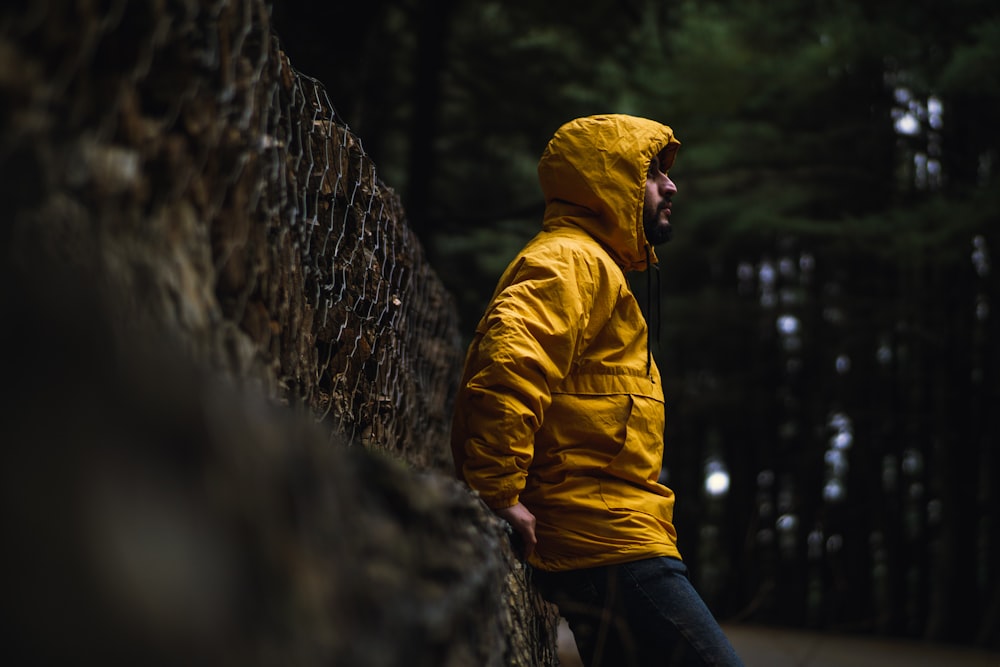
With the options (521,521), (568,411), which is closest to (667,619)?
(521,521)

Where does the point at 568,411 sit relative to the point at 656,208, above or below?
below

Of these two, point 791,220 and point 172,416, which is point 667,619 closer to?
point 172,416

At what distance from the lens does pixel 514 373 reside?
209 cm

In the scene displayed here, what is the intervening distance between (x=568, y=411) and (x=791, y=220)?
23.7 ft

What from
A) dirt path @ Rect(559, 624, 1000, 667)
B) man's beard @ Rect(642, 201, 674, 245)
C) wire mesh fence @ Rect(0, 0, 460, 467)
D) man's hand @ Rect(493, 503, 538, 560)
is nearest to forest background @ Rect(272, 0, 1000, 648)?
dirt path @ Rect(559, 624, 1000, 667)

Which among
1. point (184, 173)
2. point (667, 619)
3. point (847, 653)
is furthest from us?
point (847, 653)

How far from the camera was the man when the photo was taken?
2.11 meters

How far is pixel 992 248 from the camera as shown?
809 cm

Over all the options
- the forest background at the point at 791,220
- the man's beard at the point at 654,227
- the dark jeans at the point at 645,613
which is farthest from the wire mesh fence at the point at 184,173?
the forest background at the point at 791,220

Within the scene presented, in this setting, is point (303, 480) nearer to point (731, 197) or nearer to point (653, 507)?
point (653, 507)

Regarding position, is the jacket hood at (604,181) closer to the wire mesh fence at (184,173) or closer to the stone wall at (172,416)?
the wire mesh fence at (184,173)

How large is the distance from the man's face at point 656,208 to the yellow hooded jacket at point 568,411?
0.30m

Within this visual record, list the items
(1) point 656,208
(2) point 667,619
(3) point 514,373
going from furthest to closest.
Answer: (1) point 656,208
(2) point 667,619
(3) point 514,373

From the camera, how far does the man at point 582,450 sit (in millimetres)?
2105
